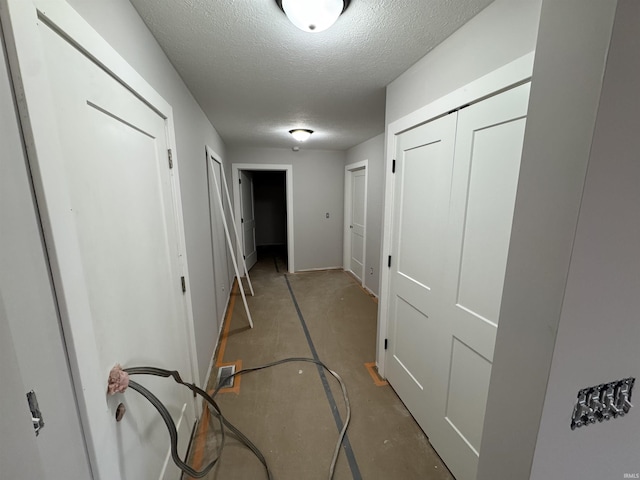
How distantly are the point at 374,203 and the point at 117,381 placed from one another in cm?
340

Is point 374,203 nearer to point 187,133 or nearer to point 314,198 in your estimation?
point 314,198

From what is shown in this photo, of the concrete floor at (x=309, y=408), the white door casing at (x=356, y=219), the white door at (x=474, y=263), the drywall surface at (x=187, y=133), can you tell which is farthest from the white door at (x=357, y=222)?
the white door at (x=474, y=263)

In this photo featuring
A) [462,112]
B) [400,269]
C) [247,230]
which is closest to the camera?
[462,112]

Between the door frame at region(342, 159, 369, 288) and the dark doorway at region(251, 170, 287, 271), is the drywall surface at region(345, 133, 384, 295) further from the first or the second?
the dark doorway at region(251, 170, 287, 271)

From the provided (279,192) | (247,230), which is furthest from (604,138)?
(279,192)

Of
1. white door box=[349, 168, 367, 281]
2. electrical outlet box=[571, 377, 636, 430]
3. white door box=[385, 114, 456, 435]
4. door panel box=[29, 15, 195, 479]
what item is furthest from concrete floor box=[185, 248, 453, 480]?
white door box=[349, 168, 367, 281]

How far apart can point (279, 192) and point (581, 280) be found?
731 cm

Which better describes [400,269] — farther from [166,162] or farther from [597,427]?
[166,162]

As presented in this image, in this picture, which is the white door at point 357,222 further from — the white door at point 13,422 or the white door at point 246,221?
the white door at point 13,422

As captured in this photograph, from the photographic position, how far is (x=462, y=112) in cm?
130

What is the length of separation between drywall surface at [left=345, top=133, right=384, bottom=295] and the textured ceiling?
1133 millimetres

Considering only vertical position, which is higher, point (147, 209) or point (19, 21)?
point (19, 21)

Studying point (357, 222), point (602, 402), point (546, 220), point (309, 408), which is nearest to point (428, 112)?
point (546, 220)

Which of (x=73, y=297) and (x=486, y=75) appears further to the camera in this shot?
(x=486, y=75)
